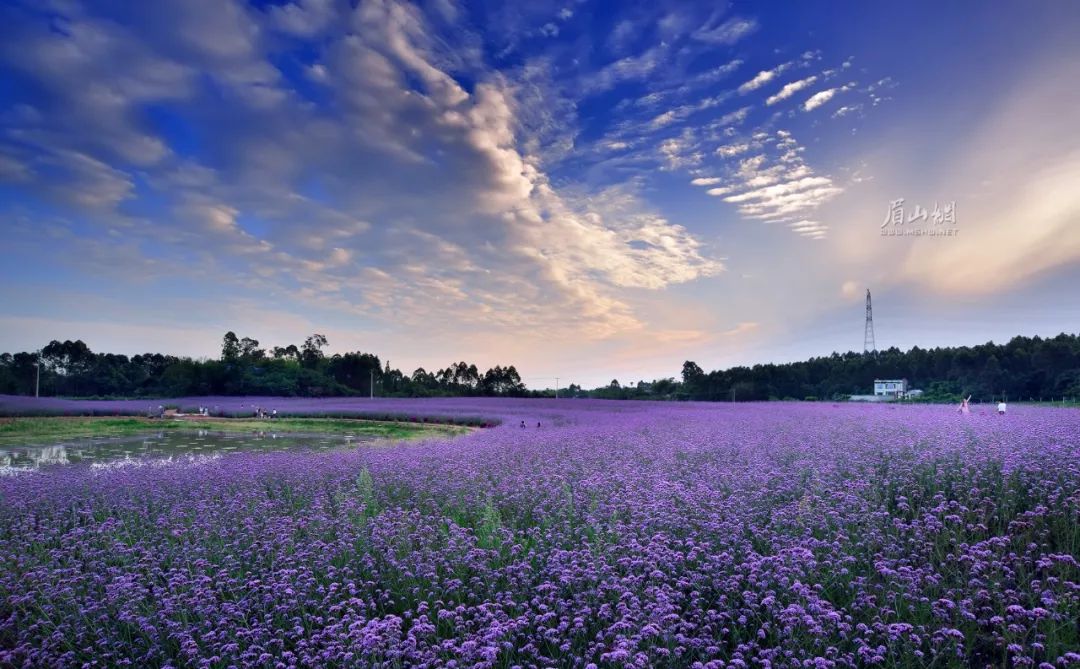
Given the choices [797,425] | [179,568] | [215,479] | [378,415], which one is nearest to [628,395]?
[378,415]

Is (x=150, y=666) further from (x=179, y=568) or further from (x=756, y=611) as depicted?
(x=756, y=611)

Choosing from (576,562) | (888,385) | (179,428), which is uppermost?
(888,385)

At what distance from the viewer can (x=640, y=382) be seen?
Answer: 181ft

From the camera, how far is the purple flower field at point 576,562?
11.6 ft

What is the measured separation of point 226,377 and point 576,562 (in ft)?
174

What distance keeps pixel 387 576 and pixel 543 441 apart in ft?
23.3

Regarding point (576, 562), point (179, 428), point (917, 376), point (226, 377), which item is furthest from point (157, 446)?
point (917, 376)

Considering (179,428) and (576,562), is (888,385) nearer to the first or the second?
(179,428)

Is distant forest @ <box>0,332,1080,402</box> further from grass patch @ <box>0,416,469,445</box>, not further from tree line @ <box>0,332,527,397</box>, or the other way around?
grass patch @ <box>0,416,469,445</box>

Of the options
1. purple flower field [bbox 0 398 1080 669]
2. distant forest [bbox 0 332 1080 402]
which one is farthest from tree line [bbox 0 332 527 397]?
purple flower field [bbox 0 398 1080 669]

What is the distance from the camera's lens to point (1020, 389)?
3909 cm

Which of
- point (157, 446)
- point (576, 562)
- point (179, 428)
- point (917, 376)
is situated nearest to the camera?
point (576, 562)

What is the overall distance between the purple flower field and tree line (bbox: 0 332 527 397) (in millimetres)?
43185

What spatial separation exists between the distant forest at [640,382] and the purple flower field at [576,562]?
39.5 meters
